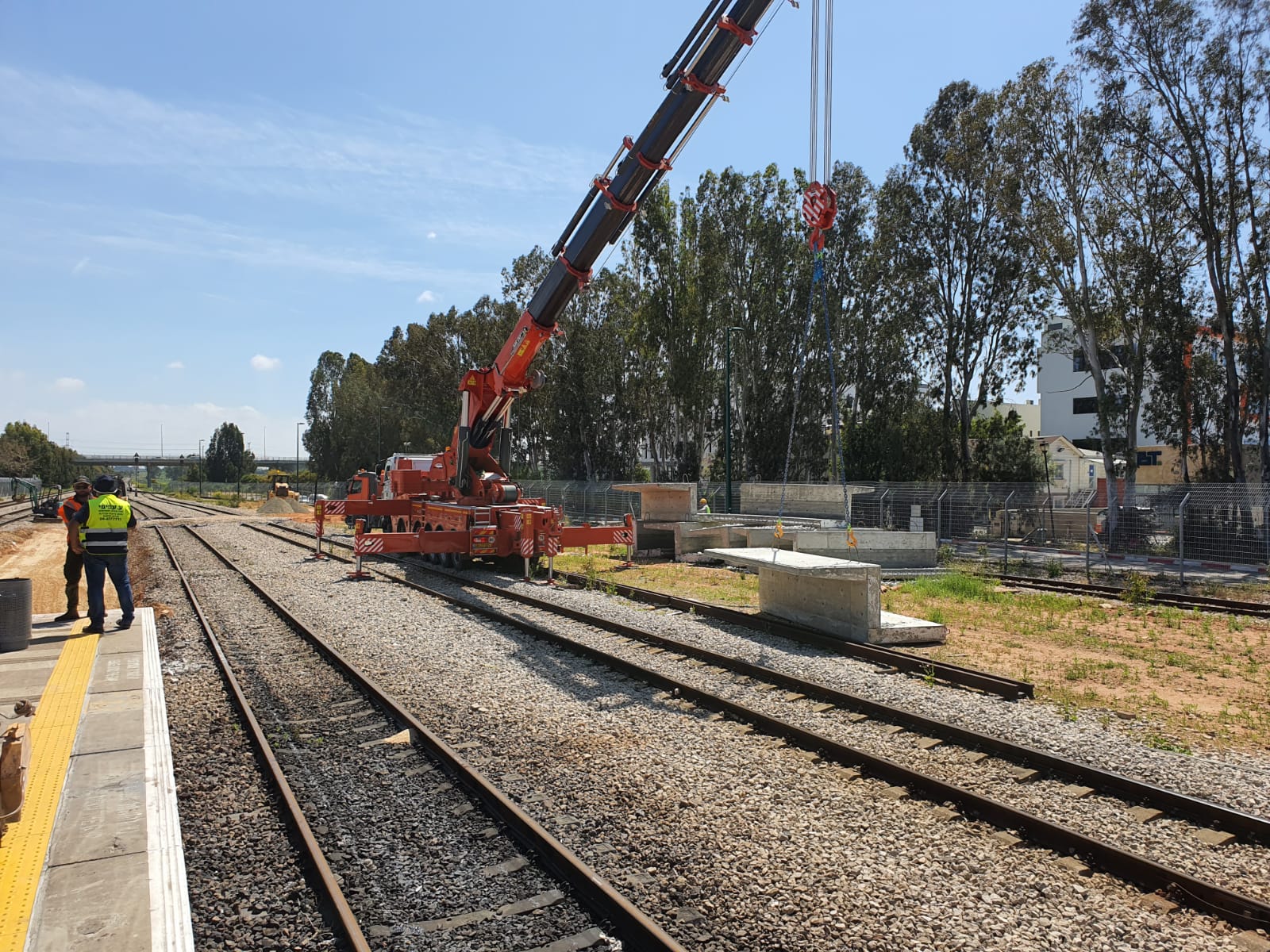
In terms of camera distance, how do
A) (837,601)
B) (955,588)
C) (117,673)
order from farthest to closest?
(955,588) < (837,601) < (117,673)

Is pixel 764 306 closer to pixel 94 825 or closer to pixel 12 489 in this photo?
pixel 94 825

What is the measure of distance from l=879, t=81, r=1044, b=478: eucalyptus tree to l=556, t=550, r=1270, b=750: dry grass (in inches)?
848

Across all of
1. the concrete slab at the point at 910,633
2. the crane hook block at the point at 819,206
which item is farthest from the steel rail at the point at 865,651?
the crane hook block at the point at 819,206

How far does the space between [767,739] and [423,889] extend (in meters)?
3.24

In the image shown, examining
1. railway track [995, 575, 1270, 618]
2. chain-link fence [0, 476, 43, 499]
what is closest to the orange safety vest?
railway track [995, 575, 1270, 618]

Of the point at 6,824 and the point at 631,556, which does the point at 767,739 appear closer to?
the point at 6,824

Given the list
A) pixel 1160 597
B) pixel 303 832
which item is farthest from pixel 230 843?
pixel 1160 597

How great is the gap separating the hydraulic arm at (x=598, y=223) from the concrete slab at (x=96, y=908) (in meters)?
11.6

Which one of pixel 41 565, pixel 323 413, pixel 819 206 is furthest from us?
pixel 323 413

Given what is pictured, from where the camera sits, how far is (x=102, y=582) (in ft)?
32.6

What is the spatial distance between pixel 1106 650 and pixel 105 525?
12248 millimetres

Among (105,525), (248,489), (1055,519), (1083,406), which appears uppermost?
(1083,406)

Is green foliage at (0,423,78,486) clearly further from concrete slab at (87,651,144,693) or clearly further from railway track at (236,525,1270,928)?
railway track at (236,525,1270,928)

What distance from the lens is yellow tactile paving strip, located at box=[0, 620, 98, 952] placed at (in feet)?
12.9
